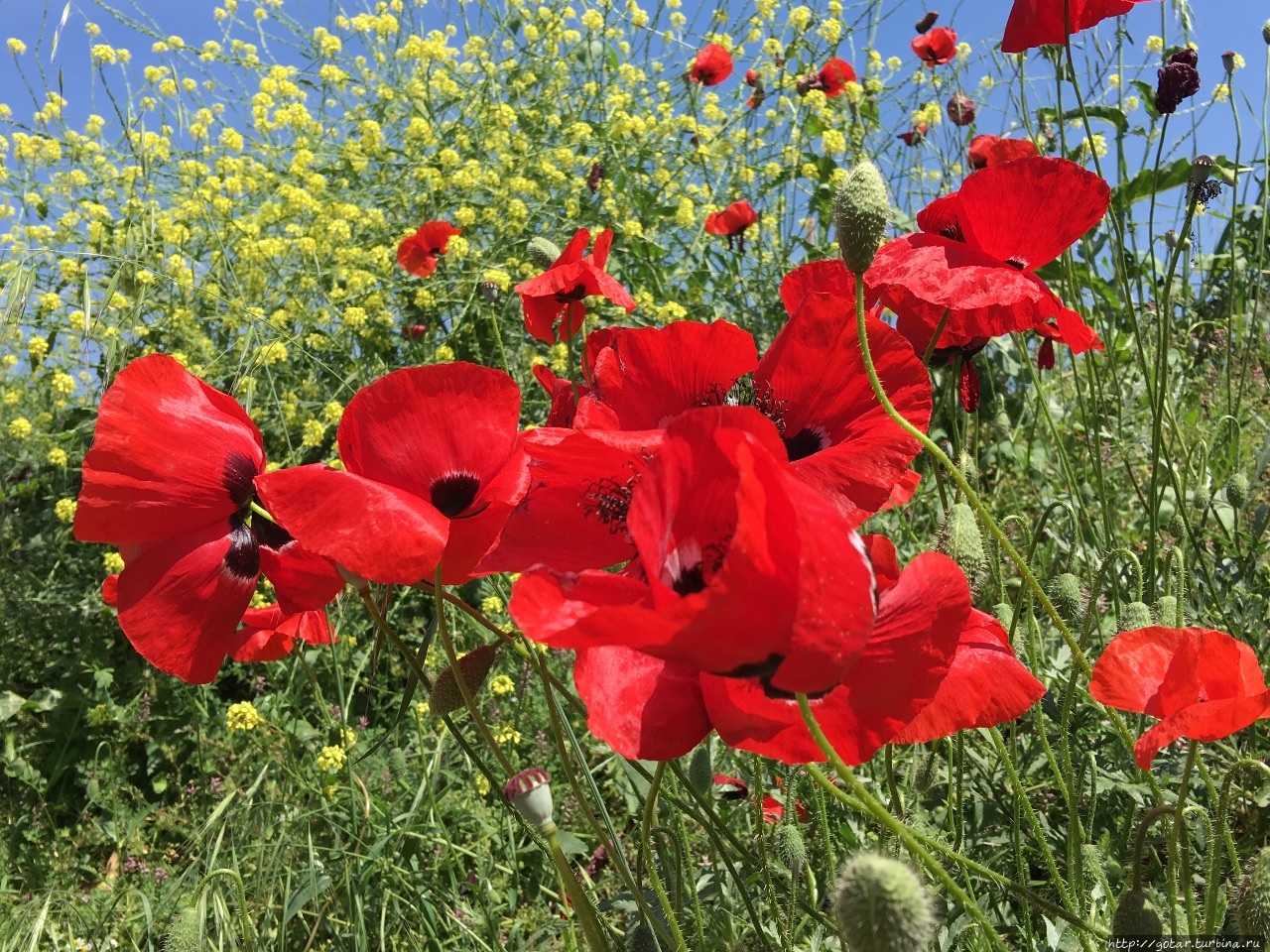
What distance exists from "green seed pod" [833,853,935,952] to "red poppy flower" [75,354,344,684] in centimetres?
55

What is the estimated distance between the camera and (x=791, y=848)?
112 cm

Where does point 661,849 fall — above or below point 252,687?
above

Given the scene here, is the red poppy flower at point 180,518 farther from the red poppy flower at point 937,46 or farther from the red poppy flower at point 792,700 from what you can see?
the red poppy flower at point 937,46

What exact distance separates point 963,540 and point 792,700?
0.53 meters

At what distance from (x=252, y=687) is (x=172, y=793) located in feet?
1.27

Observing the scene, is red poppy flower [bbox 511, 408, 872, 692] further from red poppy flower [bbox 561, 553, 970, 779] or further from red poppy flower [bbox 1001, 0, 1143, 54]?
red poppy flower [bbox 1001, 0, 1143, 54]

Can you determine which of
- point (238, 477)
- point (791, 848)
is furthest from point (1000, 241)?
point (238, 477)

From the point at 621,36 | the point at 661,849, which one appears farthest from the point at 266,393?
the point at 661,849

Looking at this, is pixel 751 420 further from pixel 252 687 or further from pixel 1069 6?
→ pixel 252 687

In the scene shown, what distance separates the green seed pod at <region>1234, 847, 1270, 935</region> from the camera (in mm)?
723

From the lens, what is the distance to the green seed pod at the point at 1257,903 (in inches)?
28.5

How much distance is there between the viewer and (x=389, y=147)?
4.57 meters

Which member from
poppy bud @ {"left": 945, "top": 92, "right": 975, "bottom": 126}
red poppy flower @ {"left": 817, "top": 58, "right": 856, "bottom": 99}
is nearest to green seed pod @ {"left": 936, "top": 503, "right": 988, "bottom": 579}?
poppy bud @ {"left": 945, "top": 92, "right": 975, "bottom": 126}

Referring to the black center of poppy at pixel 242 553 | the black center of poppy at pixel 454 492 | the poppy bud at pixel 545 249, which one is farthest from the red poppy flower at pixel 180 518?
the poppy bud at pixel 545 249
